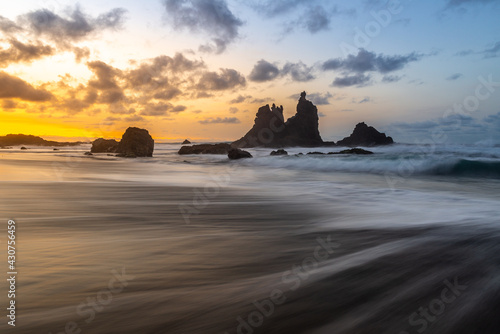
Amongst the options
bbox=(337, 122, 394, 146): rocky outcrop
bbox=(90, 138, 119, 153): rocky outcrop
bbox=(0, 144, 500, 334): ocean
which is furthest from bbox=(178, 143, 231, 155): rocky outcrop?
bbox=(0, 144, 500, 334): ocean

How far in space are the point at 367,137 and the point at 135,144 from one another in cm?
5297

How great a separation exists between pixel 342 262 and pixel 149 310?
1585 mm

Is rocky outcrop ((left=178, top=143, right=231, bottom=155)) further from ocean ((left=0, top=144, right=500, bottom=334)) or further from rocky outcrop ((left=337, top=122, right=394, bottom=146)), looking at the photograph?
ocean ((left=0, top=144, right=500, bottom=334))

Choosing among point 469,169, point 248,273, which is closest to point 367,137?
point 469,169

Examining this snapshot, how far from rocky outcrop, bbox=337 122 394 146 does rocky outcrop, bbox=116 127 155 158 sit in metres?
50.4

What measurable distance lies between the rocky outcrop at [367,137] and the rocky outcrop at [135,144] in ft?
165

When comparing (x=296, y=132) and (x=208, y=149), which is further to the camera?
(x=296, y=132)

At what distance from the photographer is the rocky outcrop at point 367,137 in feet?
225

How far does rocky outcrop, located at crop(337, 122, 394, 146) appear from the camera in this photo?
225ft

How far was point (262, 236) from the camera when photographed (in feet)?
11.5

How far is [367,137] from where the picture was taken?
229ft

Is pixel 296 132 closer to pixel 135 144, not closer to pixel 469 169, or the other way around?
pixel 135 144

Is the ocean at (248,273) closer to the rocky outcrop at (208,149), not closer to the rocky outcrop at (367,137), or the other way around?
the rocky outcrop at (208,149)

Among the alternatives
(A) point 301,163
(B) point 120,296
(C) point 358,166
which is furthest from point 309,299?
(A) point 301,163
